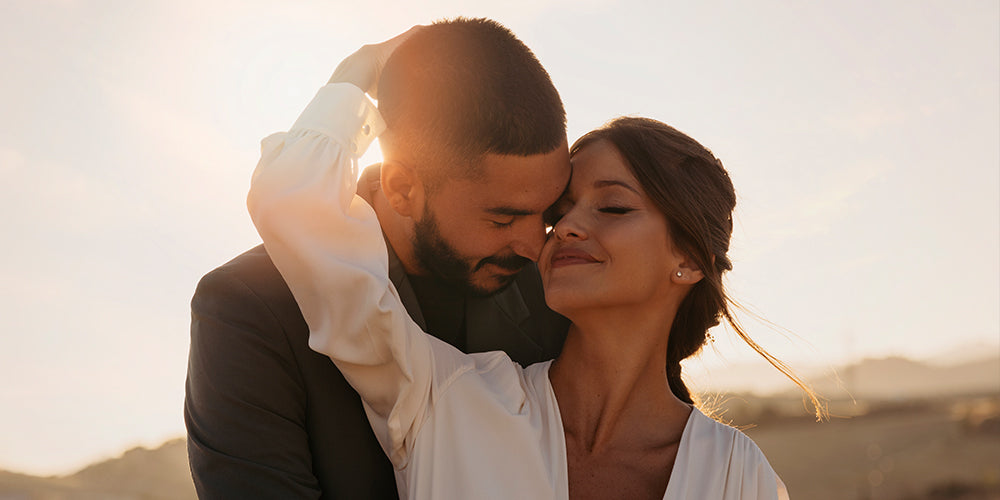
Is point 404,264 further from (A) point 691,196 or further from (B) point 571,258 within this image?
(A) point 691,196

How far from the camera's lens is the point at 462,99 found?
11.8ft

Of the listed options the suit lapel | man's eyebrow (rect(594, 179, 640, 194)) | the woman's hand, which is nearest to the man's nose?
man's eyebrow (rect(594, 179, 640, 194))

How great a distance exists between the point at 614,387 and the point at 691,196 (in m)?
0.78

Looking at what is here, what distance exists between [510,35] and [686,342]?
4.99ft

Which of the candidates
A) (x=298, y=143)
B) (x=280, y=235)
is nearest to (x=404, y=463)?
(x=280, y=235)

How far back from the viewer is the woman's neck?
3.34 m

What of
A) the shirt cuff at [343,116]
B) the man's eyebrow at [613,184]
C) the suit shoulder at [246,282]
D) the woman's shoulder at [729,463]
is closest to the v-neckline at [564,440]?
the woman's shoulder at [729,463]

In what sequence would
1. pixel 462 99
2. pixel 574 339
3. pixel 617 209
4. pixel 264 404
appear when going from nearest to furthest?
pixel 264 404, pixel 617 209, pixel 574 339, pixel 462 99

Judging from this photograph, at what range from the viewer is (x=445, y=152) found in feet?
11.8

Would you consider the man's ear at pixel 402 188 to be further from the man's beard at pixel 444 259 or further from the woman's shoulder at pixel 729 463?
the woman's shoulder at pixel 729 463

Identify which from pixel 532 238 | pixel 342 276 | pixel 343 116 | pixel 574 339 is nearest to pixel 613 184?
pixel 532 238

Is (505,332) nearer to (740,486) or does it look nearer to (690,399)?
(690,399)

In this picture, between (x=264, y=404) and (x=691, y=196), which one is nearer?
(x=264, y=404)

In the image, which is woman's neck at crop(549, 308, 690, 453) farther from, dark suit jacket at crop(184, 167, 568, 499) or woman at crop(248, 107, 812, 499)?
dark suit jacket at crop(184, 167, 568, 499)
